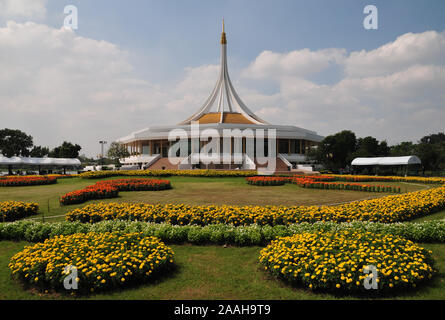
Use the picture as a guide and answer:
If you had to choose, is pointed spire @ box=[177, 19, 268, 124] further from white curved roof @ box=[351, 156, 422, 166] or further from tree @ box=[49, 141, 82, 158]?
tree @ box=[49, 141, 82, 158]

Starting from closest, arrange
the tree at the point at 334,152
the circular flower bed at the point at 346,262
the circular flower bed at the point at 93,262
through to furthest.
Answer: the circular flower bed at the point at 346,262 < the circular flower bed at the point at 93,262 < the tree at the point at 334,152

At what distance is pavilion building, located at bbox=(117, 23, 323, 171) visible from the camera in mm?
34875

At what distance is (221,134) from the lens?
123ft

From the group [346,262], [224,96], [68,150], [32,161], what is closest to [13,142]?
[68,150]

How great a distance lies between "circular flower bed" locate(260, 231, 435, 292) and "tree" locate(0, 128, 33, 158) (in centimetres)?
6005

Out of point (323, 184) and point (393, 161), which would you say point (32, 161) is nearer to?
point (323, 184)

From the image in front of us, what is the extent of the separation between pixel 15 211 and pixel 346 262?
9.49 metres

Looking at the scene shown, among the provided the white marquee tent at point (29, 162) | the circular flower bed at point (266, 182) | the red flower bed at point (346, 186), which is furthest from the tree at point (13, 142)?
the red flower bed at point (346, 186)

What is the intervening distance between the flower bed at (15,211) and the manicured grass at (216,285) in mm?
4221

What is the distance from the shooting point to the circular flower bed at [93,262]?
406cm

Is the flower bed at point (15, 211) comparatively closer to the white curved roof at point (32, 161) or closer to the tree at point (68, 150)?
Result: the white curved roof at point (32, 161)

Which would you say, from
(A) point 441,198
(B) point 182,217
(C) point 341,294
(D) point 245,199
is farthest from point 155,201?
(A) point 441,198

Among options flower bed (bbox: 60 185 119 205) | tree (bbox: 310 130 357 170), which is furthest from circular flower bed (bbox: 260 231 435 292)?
tree (bbox: 310 130 357 170)

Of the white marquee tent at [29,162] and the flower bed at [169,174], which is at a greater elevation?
the white marquee tent at [29,162]
